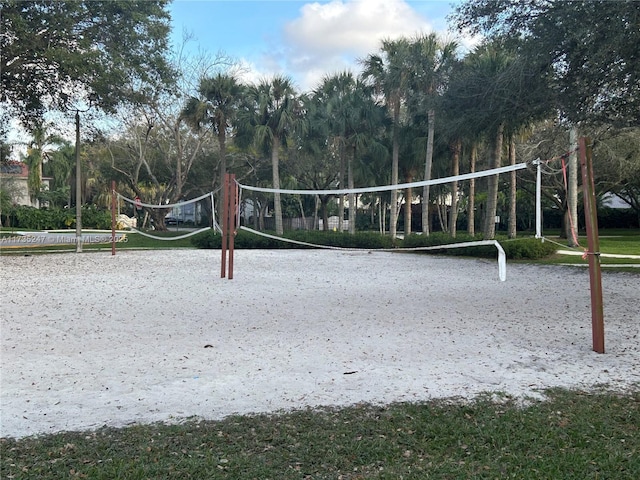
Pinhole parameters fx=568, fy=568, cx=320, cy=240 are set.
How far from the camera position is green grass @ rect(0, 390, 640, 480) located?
2943 millimetres

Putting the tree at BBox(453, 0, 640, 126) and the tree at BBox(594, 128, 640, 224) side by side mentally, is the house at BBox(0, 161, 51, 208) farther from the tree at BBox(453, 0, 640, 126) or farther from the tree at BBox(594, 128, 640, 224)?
the tree at BBox(453, 0, 640, 126)

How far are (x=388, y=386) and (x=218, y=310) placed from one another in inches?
157

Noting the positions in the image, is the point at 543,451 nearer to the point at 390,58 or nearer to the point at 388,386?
the point at 388,386

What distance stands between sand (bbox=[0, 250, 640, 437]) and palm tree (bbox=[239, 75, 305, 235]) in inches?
607

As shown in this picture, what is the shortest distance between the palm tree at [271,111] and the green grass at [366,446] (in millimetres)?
22238

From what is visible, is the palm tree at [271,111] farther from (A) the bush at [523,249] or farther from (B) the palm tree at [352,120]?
(A) the bush at [523,249]

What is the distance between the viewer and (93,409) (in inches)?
156

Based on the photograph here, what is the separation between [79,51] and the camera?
1369cm

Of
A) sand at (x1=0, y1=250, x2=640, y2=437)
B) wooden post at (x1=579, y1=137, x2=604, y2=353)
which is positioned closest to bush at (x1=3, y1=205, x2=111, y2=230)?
sand at (x1=0, y1=250, x2=640, y2=437)

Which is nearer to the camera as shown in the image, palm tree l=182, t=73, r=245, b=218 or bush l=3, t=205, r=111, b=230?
palm tree l=182, t=73, r=245, b=218

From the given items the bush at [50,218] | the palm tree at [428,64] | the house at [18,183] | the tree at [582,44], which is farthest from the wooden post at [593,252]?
the house at [18,183]

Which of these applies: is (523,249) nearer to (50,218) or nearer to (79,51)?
(79,51)

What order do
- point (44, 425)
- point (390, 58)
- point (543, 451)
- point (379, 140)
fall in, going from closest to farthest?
point (543, 451)
point (44, 425)
point (390, 58)
point (379, 140)

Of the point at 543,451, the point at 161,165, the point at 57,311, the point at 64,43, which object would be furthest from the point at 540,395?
the point at 161,165
